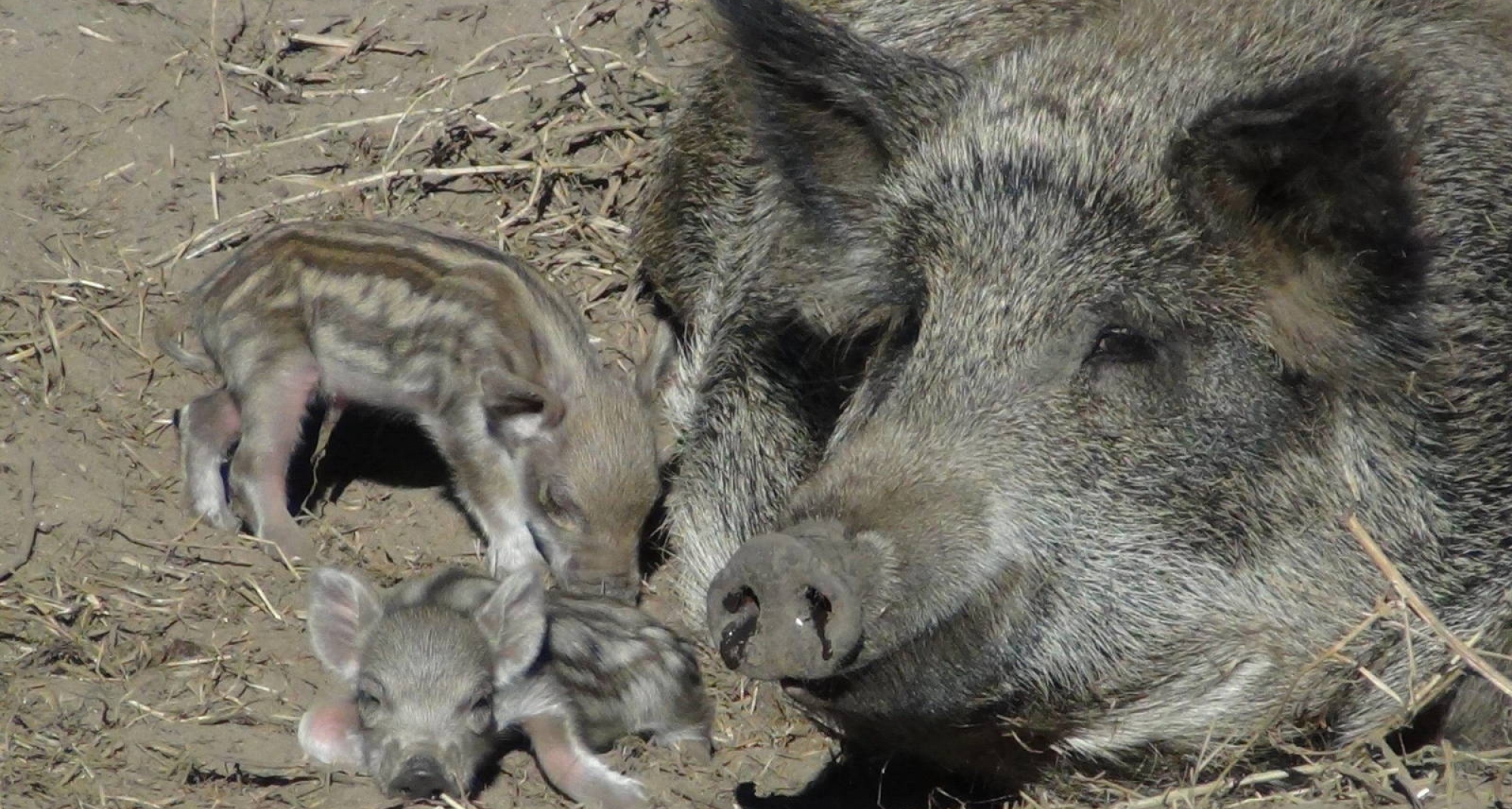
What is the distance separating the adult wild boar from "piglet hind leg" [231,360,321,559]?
63.8 inches

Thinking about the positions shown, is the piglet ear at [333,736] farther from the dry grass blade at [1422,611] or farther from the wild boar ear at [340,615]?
the dry grass blade at [1422,611]

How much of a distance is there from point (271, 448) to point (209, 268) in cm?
100

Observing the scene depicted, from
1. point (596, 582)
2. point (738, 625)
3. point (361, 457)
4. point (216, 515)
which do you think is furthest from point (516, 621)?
point (361, 457)

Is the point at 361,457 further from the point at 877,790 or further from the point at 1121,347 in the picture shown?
the point at 1121,347

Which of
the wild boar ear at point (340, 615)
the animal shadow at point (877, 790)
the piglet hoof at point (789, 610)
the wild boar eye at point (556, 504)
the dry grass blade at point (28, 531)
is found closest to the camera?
the piglet hoof at point (789, 610)

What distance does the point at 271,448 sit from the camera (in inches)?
207

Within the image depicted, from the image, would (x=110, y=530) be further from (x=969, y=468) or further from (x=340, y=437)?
(x=969, y=468)

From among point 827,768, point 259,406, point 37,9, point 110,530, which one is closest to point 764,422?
point 827,768

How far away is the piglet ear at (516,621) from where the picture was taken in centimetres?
437

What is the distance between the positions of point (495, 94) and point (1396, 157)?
3.68m

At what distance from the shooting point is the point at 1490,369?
13.0ft

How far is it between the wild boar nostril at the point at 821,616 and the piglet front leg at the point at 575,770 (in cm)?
120

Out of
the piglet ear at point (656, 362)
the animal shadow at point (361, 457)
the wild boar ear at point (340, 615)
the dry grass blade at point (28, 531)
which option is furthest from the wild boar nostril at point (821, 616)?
the dry grass blade at point (28, 531)

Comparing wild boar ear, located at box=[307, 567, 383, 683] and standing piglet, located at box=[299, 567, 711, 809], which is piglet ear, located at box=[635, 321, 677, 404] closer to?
standing piglet, located at box=[299, 567, 711, 809]
